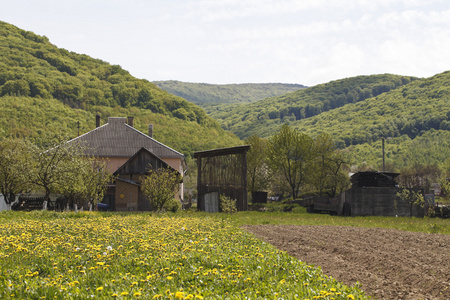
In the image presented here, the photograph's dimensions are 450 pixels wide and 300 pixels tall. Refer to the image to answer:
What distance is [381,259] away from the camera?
12.2 meters

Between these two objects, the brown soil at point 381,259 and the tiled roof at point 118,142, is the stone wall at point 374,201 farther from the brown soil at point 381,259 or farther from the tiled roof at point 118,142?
the tiled roof at point 118,142

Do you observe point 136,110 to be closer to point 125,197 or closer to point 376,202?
point 125,197

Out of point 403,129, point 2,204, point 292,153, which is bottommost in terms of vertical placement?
point 2,204

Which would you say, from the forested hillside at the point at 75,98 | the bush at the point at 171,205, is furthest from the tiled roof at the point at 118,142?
the forested hillside at the point at 75,98

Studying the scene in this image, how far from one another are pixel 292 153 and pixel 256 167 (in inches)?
263

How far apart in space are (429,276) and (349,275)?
1.90 meters

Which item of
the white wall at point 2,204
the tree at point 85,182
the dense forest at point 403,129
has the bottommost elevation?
the white wall at point 2,204

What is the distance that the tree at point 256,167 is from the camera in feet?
208

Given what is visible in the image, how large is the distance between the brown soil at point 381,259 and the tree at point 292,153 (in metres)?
41.1

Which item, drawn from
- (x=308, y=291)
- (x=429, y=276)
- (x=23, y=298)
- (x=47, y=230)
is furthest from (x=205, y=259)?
(x=47, y=230)

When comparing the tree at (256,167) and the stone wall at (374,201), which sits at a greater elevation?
the tree at (256,167)

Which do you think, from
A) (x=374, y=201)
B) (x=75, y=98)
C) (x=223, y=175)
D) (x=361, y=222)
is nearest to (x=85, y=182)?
(x=223, y=175)

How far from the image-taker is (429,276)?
10359mm

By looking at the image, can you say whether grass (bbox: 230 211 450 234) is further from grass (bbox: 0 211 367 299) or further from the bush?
grass (bbox: 0 211 367 299)
